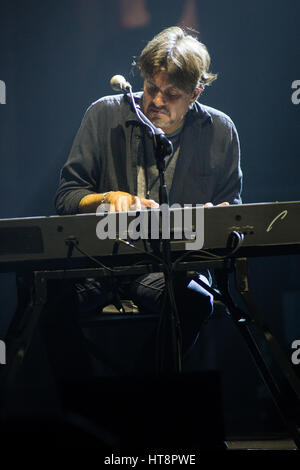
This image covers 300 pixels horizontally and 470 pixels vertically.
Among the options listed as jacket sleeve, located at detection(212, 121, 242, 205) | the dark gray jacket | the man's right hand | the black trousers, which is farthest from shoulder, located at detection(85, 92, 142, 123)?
the black trousers

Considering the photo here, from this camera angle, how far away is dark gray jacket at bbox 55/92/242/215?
205 centimetres

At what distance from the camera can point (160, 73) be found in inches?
78.6

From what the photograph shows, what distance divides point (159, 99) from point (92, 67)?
91cm

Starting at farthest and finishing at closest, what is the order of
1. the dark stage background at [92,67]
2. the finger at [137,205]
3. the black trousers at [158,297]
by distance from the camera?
the dark stage background at [92,67]
the black trousers at [158,297]
the finger at [137,205]

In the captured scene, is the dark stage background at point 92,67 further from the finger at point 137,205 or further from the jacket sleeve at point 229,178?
the finger at point 137,205

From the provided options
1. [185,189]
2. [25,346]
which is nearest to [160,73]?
[185,189]

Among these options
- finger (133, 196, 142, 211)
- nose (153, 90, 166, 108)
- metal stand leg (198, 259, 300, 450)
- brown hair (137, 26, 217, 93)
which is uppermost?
brown hair (137, 26, 217, 93)

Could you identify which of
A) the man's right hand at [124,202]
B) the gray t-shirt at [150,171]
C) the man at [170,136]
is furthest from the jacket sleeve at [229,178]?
the man's right hand at [124,202]

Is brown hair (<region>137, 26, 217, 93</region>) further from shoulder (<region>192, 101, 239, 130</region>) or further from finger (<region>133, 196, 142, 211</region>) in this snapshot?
finger (<region>133, 196, 142, 211</region>)

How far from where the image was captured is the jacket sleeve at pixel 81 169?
75.2 inches

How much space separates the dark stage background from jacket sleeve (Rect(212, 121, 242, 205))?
71 centimetres

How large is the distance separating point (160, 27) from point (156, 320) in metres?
1.62

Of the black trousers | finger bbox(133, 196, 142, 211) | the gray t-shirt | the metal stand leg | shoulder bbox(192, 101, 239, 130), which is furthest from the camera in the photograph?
shoulder bbox(192, 101, 239, 130)
